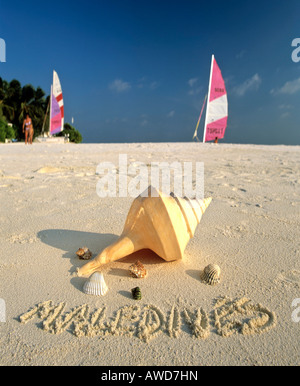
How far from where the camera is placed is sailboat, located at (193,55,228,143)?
1844 cm

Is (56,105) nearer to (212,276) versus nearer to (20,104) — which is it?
(20,104)

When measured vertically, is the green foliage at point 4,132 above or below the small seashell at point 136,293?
above

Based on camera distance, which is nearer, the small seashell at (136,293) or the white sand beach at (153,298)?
the white sand beach at (153,298)

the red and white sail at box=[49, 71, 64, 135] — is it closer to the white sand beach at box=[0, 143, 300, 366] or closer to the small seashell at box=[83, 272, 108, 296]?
the white sand beach at box=[0, 143, 300, 366]

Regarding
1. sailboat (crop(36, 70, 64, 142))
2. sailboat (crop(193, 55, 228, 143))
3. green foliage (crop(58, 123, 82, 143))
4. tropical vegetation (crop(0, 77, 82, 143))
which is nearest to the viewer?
sailboat (crop(193, 55, 228, 143))

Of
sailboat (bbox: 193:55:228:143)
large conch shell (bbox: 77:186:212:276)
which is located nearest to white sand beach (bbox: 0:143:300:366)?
large conch shell (bbox: 77:186:212:276)

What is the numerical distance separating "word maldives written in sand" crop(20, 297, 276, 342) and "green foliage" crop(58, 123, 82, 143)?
5501 cm

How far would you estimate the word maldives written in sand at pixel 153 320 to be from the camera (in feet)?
4.34

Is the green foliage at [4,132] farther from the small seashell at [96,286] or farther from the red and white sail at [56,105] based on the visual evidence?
the small seashell at [96,286]

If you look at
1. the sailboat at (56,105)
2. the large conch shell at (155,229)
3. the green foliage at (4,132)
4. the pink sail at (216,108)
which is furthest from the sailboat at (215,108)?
the green foliage at (4,132)

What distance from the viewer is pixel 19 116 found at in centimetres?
4009

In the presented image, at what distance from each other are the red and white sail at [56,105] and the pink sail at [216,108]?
16.6 m

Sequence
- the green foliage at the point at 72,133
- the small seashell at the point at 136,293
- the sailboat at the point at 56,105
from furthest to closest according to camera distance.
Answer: the green foliage at the point at 72,133 < the sailboat at the point at 56,105 < the small seashell at the point at 136,293
